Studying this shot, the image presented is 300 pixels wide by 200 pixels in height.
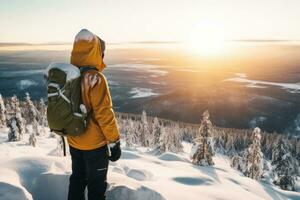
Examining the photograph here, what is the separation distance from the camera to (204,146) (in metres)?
39.4

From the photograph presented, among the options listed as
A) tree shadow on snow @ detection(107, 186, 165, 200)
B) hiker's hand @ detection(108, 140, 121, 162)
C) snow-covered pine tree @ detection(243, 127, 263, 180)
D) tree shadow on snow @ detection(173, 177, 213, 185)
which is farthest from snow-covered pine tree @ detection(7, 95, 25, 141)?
hiker's hand @ detection(108, 140, 121, 162)

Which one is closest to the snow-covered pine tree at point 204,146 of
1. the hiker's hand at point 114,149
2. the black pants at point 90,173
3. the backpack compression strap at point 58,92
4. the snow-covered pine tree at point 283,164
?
the snow-covered pine tree at point 283,164

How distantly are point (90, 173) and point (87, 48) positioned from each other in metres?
1.93

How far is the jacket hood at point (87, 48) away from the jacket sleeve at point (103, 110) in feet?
1.21

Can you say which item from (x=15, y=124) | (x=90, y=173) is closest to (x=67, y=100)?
(x=90, y=173)

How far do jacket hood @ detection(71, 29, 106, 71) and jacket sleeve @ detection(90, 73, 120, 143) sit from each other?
0.37 m

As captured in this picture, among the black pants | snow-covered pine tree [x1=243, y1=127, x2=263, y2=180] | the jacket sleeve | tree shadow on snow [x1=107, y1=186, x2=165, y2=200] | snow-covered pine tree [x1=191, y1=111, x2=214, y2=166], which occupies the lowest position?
snow-covered pine tree [x1=243, y1=127, x2=263, y2=180]

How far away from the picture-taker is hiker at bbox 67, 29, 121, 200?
4.68m

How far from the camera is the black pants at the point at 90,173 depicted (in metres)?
4.94

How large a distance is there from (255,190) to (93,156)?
7097mm

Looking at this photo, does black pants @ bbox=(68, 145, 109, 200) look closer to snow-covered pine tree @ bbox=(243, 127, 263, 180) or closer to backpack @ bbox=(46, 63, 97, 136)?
backpack @ bbox=(46, 63, 97, 136)

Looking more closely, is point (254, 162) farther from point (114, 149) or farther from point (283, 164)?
point (114, 149)

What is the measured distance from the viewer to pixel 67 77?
15.3 feet

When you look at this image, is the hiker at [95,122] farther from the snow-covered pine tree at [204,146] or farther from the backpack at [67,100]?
the snow-covered pine tree at [204,146]
